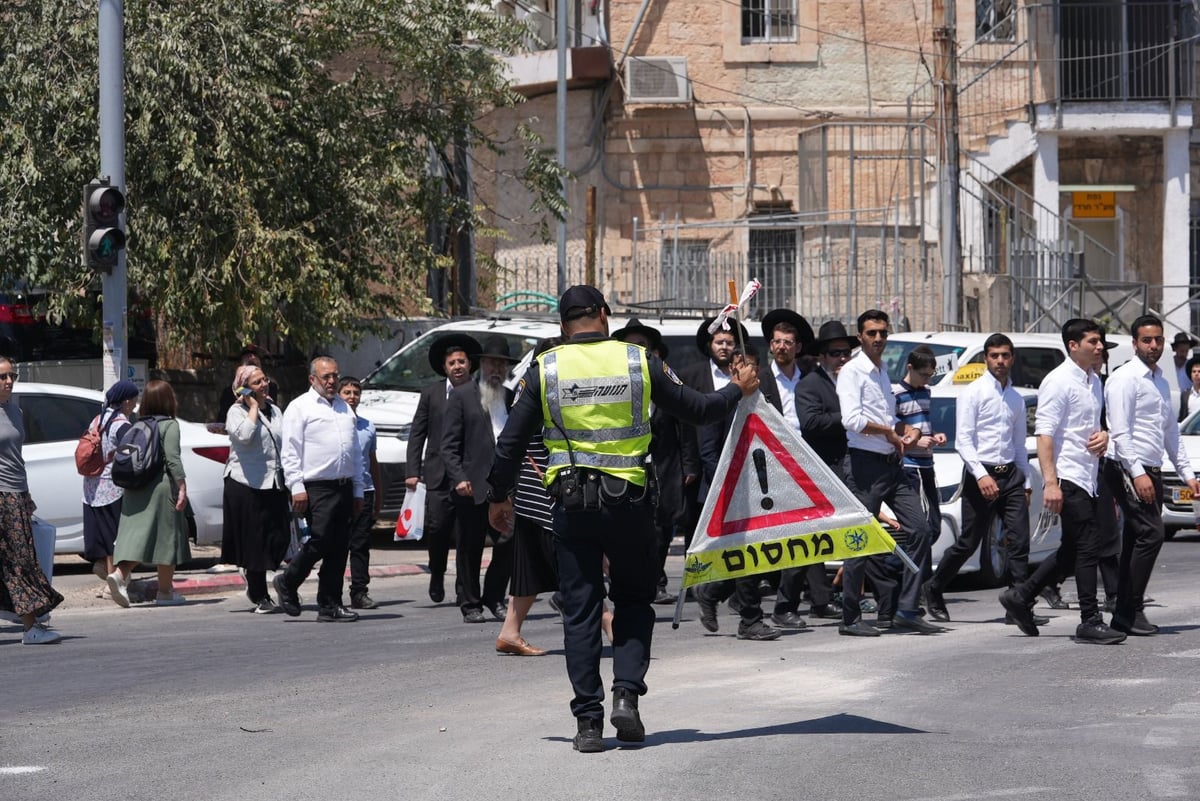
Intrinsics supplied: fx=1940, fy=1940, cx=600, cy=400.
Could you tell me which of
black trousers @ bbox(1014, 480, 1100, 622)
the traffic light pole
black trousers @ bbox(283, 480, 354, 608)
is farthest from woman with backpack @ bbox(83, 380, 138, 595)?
black trousers @ bbox(1014, 480, 1100, 622)

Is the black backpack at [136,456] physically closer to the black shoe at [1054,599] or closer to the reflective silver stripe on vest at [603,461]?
the black shoe at [1054,599]

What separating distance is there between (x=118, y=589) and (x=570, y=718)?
19.9 feet

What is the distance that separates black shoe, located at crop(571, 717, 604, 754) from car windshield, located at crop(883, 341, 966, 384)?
12.1 meters

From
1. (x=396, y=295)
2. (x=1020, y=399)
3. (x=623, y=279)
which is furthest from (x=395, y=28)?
(x=1020, y=399)

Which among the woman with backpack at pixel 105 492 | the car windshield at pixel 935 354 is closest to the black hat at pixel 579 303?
the woman with backpack at pixel 105 492

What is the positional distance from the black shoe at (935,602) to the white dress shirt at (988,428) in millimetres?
780

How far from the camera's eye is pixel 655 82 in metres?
29.6

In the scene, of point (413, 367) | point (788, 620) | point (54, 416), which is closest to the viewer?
point (788, 620)

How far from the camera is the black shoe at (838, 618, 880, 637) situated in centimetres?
1117

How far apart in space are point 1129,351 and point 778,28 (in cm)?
1110

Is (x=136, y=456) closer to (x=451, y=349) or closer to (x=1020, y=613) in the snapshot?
(x=451, y=349)

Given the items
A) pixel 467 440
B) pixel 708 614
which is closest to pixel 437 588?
pixel 467 440

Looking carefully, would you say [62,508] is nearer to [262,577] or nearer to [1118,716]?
[262,577]

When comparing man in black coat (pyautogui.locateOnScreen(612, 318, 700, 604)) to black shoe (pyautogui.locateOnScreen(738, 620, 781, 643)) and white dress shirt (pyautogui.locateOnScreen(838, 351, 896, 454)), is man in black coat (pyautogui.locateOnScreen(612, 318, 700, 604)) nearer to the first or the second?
black shoe (pyautogui.locateOnScreen(738, 620, 781, 643))
